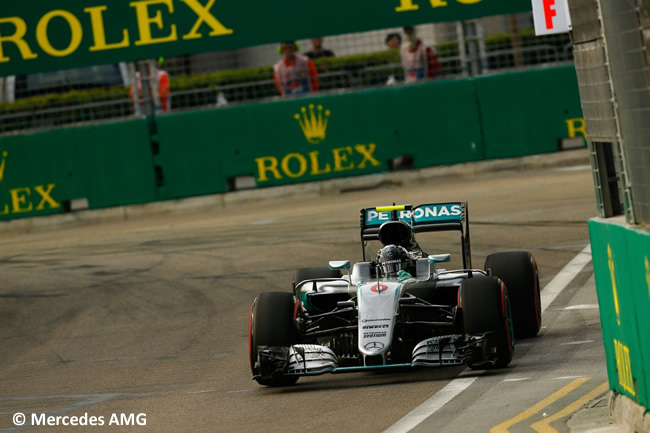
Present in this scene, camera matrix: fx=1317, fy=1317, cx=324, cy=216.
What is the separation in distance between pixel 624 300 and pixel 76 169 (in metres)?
15.9

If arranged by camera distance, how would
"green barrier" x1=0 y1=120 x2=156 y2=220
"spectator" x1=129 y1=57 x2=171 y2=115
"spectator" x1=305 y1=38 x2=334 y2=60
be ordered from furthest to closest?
"spectator" x1=305 y1=38 x2=334 y2=60
"spectator" x1=129 y1=57 x2=171 y2=115
"green barrier" x1=0 y1=120 x2=156 y2=220

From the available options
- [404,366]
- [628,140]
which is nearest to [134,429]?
[404,366]

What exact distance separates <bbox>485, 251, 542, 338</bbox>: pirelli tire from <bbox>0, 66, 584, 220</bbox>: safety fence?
1106cm

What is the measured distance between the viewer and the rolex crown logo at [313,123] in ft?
69.9

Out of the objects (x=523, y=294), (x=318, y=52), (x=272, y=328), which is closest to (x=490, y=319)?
(x=523, y=294)

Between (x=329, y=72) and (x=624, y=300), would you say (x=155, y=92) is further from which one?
(x=624, y=300)

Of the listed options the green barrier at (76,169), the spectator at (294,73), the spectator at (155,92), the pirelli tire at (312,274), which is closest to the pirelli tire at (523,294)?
the pirelli tire at (312,274)

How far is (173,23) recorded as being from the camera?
70.4ft

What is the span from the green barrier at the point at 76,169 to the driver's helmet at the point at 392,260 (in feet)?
39.8

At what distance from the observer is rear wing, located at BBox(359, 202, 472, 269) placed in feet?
34.4

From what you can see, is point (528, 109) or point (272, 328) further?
point (528, 109)

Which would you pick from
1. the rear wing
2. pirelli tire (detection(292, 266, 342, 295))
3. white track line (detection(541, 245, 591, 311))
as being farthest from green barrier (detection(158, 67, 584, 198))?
the rear wing

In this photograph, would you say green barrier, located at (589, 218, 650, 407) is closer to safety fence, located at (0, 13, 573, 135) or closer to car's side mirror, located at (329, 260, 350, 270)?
car's side mirror, located at (329, 260, 350, 270)

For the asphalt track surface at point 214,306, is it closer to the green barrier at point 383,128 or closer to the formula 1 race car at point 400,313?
the formula 1 race car at point 400,313
